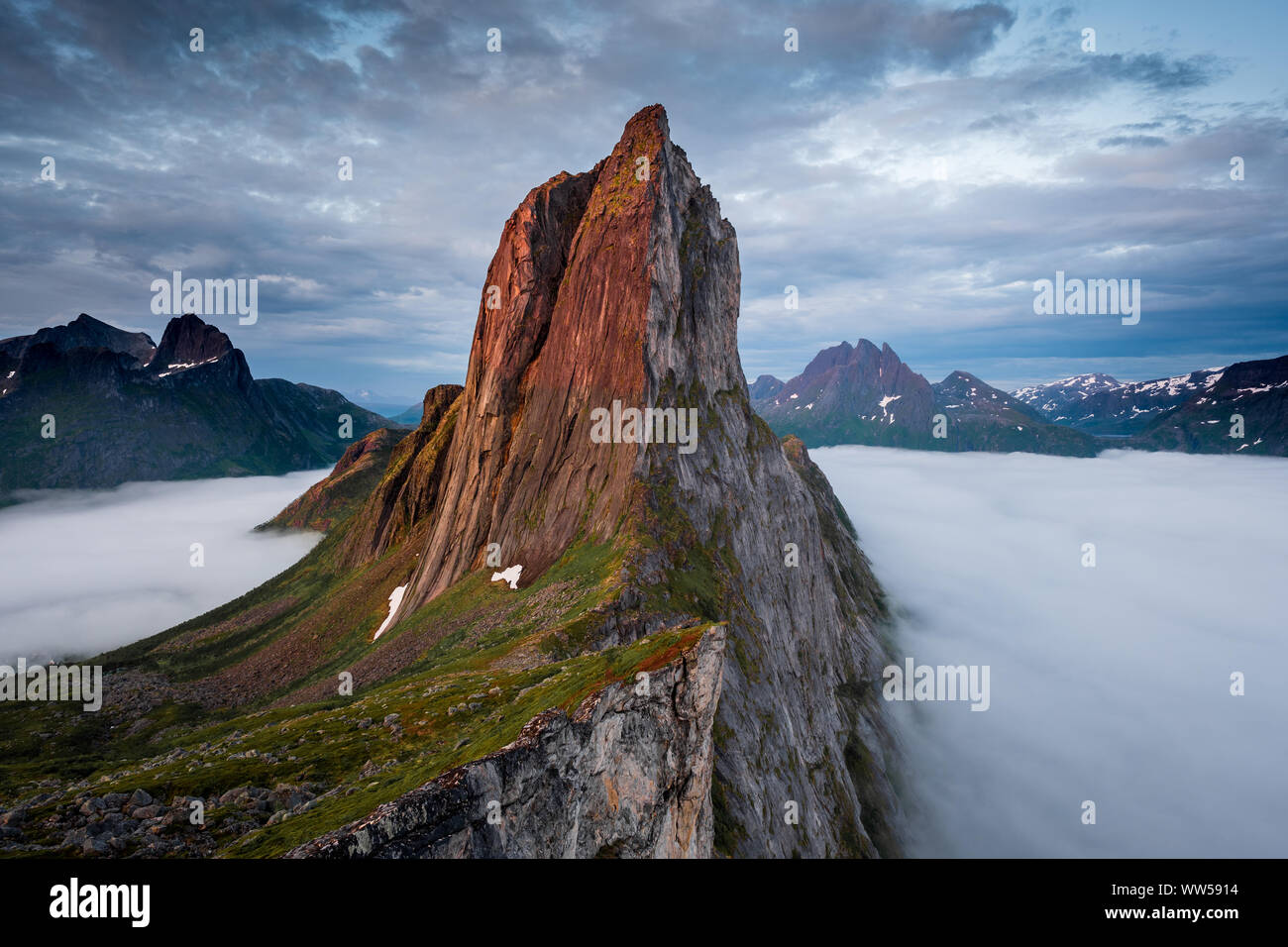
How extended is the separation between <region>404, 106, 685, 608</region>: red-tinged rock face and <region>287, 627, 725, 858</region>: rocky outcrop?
31.7m

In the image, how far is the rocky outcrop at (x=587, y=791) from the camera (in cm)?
1661

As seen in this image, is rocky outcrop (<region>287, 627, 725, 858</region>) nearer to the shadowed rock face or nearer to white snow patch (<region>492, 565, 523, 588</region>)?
the shadowed rock face

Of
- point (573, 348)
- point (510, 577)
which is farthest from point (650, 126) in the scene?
point (510, 577)

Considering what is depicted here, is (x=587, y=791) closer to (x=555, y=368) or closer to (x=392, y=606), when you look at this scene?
(x=555, y=368)

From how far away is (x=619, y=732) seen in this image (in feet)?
78.5

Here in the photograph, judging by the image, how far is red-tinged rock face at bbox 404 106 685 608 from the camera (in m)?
65.3

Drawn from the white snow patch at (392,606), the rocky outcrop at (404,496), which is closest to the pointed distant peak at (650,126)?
the rocky outcrop at (404,496)

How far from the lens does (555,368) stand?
74.9 meters

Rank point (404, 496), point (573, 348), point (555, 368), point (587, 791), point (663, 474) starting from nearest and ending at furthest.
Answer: point (587, 791) → point (663, 474) → point (573, 348) → point (555, 368) → point (404, 496)

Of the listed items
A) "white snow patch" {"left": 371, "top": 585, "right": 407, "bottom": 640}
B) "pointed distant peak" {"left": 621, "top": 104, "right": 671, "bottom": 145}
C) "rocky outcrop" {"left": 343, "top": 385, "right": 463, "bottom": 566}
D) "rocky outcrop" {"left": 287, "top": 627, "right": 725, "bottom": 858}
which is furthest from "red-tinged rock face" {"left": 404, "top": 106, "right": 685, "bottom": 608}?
"rocky outcrop" {"left": 287, "top": 627, "right": 725, "bottom": 858}

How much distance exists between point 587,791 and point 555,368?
198 feet

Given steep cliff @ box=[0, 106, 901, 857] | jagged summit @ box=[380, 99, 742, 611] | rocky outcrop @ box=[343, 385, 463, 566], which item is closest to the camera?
steep cliff @ box=[0, 106, 901, 857]

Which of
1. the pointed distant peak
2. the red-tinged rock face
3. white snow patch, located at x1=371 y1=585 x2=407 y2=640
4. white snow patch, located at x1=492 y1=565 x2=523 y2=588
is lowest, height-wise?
white snow patch, located at x1=371 y1=585 x2=407 y2=640
